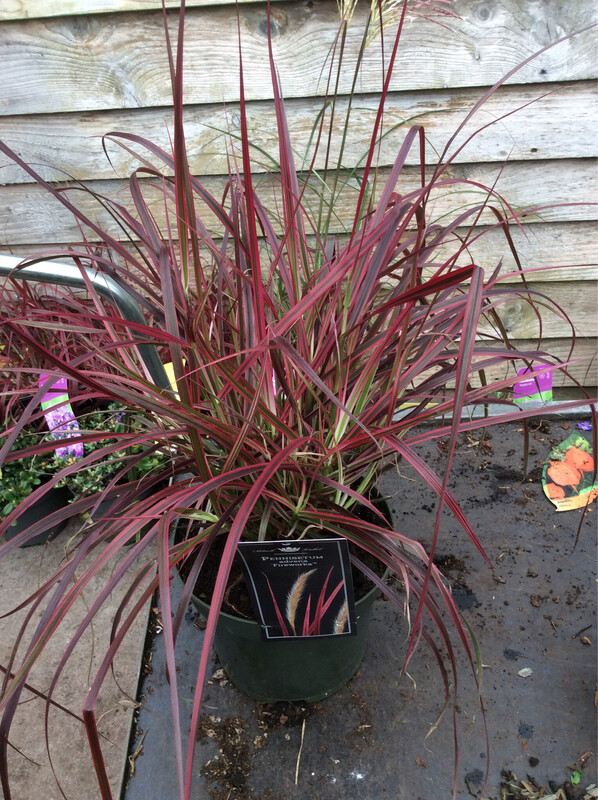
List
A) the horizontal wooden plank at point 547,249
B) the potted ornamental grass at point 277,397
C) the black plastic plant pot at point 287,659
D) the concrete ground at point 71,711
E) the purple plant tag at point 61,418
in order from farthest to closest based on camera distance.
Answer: the horizontal wooden plank at point 547,249
the purple plant tag at point 61,418
the concrete ground at point 71,711
the black plastic plant pot at point 287,659
the potted ornamental grass at point 277,397

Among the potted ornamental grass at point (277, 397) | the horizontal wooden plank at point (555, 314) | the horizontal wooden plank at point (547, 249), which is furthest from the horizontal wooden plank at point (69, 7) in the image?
the horizontal wooden plank at point (555, 314)

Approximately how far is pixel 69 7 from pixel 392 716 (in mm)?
1626

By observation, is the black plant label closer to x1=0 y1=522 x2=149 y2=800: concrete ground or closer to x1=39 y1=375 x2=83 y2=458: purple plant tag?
x1=0 y1=522 x2=149 y2=800: concrete ground

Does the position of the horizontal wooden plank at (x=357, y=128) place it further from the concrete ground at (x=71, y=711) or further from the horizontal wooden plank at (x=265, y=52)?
the concrete ground at (x=71, y=711)

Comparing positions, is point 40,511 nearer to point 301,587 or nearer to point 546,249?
point 301,587

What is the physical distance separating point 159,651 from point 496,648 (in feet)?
2.03

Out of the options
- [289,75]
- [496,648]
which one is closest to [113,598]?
[496,648]

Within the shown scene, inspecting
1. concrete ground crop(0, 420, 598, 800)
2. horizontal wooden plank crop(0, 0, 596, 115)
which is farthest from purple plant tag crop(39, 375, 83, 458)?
horizontal wooden plank crop(0, 0, 596, 115)

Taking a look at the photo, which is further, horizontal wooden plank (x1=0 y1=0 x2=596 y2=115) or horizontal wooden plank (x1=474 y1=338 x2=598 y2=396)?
horizontal wooden plank (x1=474 y1=338 x2=598 y2=396)

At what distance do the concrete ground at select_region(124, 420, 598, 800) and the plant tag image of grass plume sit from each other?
10 centimetres

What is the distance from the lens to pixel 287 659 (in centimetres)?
81

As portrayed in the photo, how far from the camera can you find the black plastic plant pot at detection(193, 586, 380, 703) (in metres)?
0.78

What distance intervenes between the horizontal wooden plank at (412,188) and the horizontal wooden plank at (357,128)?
34 mm

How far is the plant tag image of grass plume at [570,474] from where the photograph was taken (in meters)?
1.22
